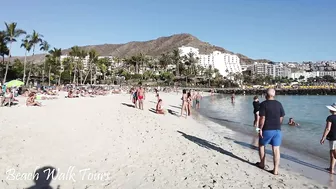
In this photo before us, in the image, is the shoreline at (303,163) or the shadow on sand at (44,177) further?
the shoreline at (303,163)

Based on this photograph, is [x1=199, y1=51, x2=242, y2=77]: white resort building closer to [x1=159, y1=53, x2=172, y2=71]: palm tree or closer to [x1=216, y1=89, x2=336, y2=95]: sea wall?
[x1=159, y1=53, x2=172, y2=71]: palm tree

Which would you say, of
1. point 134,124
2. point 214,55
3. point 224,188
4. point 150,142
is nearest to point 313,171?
point 224,188

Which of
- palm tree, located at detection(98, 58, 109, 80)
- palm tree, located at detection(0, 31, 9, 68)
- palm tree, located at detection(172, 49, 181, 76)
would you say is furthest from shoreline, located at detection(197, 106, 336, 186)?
palm tree, located at detection(172, 49, 181, 76)

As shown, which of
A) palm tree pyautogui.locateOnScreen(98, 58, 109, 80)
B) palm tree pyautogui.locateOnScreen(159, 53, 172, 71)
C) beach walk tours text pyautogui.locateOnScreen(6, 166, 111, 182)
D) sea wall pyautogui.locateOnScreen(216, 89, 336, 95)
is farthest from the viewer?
palm tree pyautogui.locateOnScreen(159, 53, 172, 71)

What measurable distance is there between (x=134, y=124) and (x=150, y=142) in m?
2.78

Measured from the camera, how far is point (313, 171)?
575 centimetres

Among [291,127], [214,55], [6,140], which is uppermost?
[214,55]

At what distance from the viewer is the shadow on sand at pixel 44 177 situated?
13.2 feet

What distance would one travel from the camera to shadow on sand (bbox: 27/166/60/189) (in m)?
4.04

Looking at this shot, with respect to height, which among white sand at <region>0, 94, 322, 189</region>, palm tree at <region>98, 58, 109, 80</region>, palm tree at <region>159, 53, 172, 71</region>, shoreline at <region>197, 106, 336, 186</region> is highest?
palm tree at <region>159, 53, 172, 71</region>

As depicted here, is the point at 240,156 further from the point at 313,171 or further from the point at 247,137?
the point at 247,137

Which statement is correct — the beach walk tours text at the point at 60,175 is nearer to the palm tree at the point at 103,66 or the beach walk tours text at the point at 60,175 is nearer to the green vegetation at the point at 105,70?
the green vegetation at the point at 105,70

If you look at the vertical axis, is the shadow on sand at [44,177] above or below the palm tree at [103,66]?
below

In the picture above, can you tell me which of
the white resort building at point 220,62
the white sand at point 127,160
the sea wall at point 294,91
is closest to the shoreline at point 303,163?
the white sand at point 127,160
